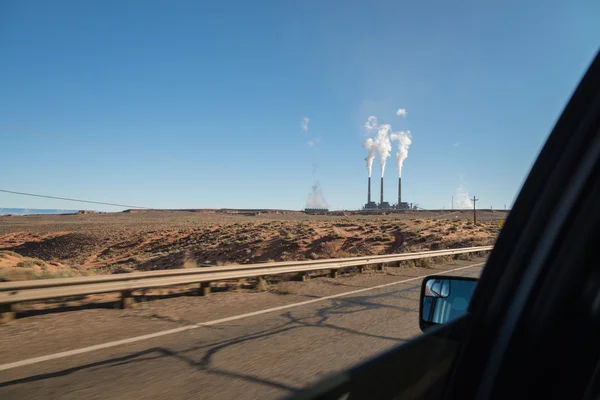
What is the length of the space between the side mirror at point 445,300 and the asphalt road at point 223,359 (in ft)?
4.72

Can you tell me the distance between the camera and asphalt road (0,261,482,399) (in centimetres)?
443

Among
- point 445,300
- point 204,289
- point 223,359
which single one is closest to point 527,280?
point 445,300

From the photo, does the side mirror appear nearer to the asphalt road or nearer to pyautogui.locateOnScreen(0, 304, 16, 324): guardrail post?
the asphalt road

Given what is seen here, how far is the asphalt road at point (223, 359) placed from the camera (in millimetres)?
4426

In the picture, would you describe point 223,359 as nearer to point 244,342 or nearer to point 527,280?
point 244,342

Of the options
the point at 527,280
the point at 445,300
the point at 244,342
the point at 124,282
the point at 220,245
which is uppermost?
the point at 527,280

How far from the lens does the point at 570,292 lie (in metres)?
1.70

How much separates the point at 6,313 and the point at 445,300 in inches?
288

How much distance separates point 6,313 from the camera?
7312mm

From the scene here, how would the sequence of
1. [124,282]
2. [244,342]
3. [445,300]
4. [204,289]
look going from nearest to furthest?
[445,300] < [244,342] < [124,282] < [204,289]

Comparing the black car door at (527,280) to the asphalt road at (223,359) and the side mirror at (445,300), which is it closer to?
the side mirror at (445,300)

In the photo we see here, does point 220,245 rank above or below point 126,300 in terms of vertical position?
below

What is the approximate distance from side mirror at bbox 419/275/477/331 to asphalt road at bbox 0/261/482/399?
4.72 feet

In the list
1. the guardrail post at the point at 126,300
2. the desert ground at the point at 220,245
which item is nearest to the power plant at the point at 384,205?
the desert ground at the point at 220,245
